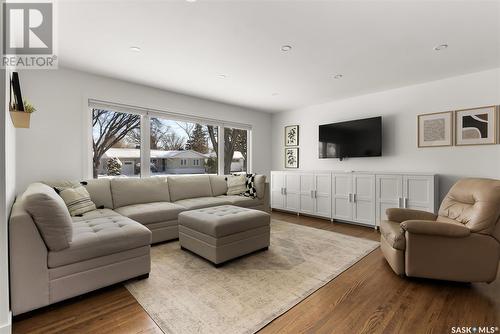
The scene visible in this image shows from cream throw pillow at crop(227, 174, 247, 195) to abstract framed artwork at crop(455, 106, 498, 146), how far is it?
347 centimetres

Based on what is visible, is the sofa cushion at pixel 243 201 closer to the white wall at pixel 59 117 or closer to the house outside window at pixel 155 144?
the house outside window at pixel 155 144

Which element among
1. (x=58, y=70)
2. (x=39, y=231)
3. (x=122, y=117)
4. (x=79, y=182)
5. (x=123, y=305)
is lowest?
(x=123, y=305)

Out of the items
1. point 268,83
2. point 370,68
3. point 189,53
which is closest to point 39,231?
point 189,53

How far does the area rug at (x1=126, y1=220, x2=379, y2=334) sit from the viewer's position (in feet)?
5.28

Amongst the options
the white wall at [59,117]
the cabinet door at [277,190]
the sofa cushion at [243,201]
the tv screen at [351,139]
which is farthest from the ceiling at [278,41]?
the cabinet door at [277,190]

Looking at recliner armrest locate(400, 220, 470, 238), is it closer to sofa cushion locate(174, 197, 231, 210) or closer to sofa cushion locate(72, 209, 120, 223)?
sofa cushion locate(174, 197, 231, 210)

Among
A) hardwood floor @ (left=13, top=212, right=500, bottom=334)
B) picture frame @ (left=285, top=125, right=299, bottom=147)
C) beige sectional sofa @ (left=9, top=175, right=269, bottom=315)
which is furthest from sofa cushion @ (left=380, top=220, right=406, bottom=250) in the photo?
picture frame @ (left=285, top=125, right=299, bottom=147)

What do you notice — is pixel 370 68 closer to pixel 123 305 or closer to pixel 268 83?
pixel 268 83

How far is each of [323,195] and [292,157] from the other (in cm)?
142

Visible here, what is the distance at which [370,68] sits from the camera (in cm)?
319

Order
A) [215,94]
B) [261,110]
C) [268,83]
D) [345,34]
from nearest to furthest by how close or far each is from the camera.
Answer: [345,34] < [268,83] < [215,94] < [261,110]

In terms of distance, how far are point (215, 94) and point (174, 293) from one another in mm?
3487

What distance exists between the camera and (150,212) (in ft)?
9.96

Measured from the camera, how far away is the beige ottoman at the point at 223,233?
94.1 inches
